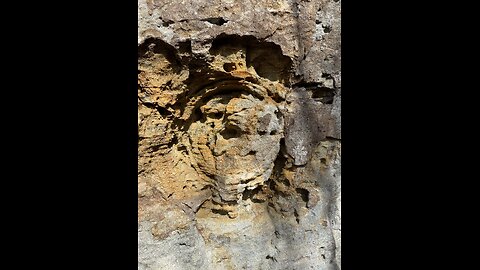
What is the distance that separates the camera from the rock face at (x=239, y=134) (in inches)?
51.5

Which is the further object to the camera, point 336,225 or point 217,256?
point 336,225

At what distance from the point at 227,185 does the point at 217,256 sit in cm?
28

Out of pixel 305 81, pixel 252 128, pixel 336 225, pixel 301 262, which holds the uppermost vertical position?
pixel 305 81

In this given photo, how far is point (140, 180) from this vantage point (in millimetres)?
1385

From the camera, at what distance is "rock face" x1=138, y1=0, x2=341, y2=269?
1.31 meters

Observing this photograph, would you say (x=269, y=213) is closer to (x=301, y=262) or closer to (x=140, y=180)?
(x=301, y=262)

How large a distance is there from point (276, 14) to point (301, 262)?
3.05ft

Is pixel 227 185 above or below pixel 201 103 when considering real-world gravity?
below

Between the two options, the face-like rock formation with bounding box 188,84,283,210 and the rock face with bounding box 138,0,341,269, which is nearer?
the rock face with bounding box 138,0,341,269

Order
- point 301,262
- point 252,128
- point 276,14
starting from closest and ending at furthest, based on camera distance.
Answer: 1. point 276,14
2. point 252,128
3. point 301,262

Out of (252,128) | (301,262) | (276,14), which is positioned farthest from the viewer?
(301,262)

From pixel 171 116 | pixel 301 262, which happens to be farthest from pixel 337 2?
Answer: pixel 301 262

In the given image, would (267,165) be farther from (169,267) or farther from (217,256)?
(169,267)

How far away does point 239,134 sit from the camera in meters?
1.48
